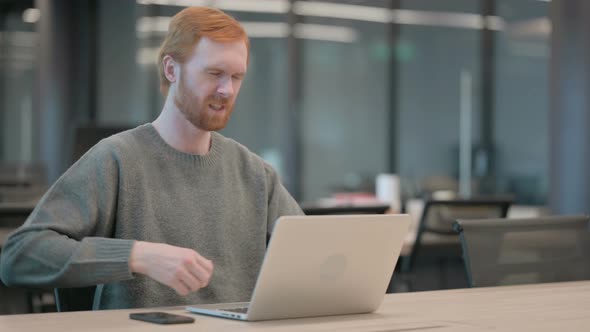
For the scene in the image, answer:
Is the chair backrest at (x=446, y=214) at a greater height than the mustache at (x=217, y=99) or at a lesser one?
lesser

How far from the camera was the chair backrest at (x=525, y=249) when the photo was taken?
2477 millimetres

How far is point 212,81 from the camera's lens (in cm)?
220

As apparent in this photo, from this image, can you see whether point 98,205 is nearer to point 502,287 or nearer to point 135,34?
point 502,287

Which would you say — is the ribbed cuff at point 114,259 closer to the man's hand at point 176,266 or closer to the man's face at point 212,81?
the man's hand at point 176,266

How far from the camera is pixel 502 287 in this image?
2.43m

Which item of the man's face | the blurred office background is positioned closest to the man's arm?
the man's face

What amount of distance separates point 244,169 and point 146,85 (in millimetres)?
8416

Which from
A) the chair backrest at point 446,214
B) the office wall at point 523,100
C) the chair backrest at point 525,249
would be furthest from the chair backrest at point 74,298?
the office wall at point 523,100

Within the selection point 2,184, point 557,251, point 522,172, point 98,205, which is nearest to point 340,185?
point 522,172

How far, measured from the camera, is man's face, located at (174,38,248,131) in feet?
7.21

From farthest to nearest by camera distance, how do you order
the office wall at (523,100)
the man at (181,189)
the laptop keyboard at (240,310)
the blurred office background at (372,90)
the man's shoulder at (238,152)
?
the office wall at (523,100) < the blurred office background at (372,90) < the man's shoulder at (238,152) < the man at (181,189) < the laptop keyboard at (240,310)

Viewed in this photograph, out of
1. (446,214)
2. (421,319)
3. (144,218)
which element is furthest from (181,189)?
(446,214)

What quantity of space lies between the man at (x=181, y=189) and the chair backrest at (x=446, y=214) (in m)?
2.50

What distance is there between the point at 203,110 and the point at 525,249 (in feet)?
3.20
